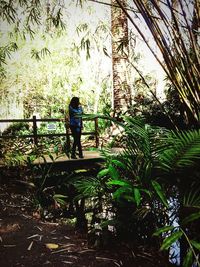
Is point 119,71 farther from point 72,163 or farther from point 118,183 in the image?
point 118,183

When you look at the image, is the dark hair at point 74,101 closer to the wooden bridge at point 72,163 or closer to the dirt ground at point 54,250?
the wooden bridge at point 72,163

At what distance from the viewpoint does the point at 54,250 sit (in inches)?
92.7

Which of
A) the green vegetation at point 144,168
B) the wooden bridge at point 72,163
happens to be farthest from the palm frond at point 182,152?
the wooden bridge at point 72,163

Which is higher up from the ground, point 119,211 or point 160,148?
point 160,148

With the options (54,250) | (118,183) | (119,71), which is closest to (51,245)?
(54,250)

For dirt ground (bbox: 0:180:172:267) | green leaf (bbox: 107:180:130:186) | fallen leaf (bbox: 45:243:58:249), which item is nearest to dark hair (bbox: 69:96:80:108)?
dirt ground (bbox: 0:180:172:267)

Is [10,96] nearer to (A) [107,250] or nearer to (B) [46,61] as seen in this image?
(B) [46,61]

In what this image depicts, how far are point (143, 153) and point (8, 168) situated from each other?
330 cm

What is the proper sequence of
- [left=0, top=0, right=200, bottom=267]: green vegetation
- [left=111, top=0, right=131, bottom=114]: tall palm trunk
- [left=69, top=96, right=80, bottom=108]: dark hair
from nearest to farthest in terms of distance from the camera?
[left=0, top=0, right=200, bottom=267]: green vegetation < [left=69, top=96, right=80, bottom=108]: dark hair < [left=111, top=0, right=131, bottom=114]: tall palm trunk

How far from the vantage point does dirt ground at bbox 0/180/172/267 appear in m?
2.16

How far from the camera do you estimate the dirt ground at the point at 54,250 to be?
2156 mm

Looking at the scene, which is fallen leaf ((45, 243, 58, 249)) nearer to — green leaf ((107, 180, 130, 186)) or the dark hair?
green leaf ((107, 180, 130, 186))

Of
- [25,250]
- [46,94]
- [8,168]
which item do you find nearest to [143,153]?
[25,250]

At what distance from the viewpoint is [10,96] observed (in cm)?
1479
